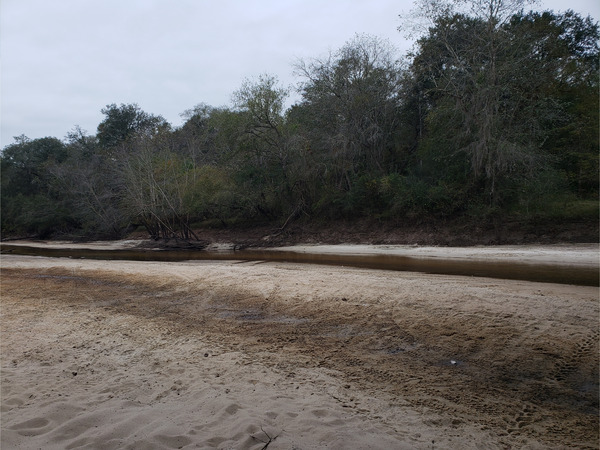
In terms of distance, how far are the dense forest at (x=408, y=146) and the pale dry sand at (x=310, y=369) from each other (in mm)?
12324

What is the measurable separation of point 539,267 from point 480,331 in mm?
7138

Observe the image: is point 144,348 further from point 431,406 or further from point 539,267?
point 539,267

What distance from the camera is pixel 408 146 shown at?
2498cm

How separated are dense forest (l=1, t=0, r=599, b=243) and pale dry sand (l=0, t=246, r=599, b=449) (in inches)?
485

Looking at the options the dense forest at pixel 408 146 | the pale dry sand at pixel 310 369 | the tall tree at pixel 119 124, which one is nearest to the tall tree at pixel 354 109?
the dense forest at pixel 408 146

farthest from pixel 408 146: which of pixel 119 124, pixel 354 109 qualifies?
pixel 119 124

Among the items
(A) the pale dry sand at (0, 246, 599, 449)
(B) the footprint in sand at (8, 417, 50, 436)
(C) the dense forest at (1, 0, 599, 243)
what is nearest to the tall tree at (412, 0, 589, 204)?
(C) the dense forest at (1, 0, 599, 243)

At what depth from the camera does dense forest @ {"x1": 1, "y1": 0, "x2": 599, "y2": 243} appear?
17734 mm

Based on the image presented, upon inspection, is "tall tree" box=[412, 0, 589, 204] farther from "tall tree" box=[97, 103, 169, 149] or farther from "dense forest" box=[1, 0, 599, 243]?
"tall tree" box=[97, 103, 169, 149]

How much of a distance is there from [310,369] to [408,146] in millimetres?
23467

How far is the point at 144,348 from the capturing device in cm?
471

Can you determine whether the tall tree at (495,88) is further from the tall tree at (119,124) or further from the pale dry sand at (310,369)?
the tall tree at (119,124)

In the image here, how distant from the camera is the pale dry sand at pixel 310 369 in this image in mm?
2791

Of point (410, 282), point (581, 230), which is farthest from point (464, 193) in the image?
point (410, 282)
